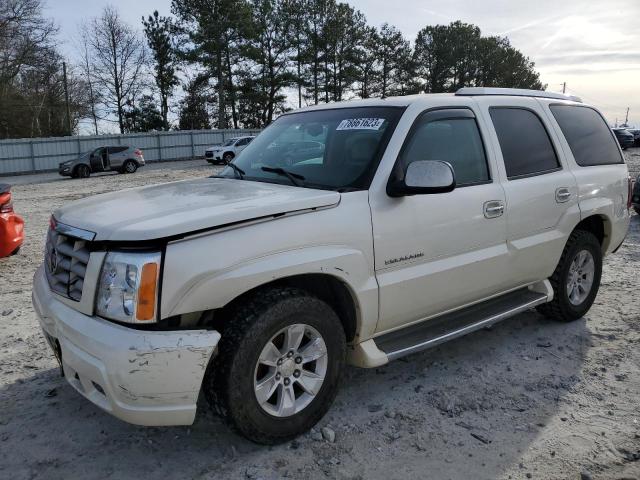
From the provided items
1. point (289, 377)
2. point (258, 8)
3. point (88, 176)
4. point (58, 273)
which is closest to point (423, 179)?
point (289, 377)

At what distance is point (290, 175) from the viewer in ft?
11.4

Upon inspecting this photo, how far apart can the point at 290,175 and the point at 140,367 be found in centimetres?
159

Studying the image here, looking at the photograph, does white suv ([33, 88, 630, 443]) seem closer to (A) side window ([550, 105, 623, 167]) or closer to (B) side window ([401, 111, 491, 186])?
(B) side window ([401, 111, 491, 186])

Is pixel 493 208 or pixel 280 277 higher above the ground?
pixel 493 208

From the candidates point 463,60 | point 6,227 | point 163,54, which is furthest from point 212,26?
point 6,227

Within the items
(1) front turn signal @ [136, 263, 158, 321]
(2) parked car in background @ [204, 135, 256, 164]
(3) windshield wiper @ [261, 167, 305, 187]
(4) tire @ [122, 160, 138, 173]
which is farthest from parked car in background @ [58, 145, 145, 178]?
(1) front turn signal @ [136, 263, 158, 321]

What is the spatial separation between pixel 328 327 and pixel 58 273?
1497mm

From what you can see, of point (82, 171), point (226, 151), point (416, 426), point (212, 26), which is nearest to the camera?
point (416, 426)

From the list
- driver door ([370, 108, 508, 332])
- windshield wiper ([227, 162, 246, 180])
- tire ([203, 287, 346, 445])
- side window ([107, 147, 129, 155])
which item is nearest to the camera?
tire ([203, 287, 346, 445])

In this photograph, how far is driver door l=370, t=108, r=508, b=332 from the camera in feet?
10.4

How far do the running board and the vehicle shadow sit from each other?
15.8 inches

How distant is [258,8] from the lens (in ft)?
152

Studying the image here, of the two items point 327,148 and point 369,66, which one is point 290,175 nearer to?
point 327,148

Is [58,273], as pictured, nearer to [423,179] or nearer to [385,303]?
[385,303]
